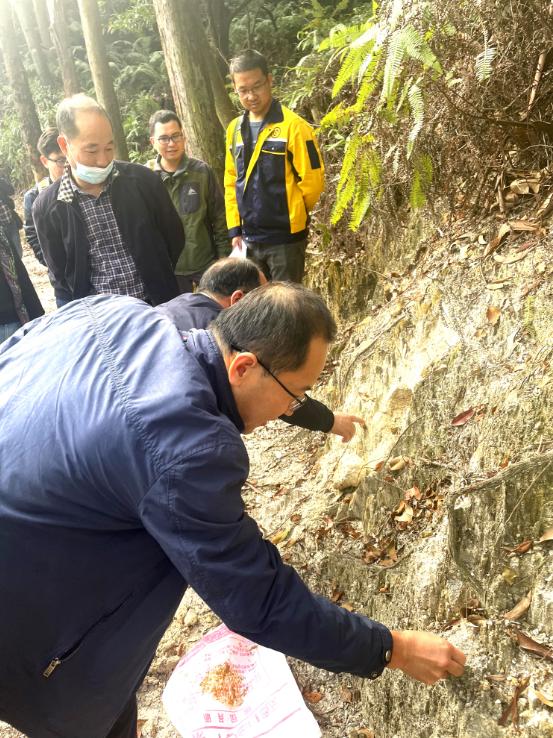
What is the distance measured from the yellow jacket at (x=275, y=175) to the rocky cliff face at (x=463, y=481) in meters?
1.18

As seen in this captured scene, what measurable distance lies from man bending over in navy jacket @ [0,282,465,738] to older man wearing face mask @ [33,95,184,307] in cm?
239

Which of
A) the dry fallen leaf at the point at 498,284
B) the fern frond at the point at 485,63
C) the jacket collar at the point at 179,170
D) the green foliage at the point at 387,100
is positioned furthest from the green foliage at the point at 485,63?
the jacket collar at the point at 179,170

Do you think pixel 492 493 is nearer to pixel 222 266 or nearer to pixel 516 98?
pixel 222 266

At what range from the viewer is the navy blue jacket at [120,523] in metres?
1.40

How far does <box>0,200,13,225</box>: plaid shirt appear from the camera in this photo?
4645 millimetres

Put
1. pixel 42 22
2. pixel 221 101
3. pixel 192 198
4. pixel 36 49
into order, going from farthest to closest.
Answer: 1. pixel 42 22
2. pixel 36 49
3. pixel 221 101
4. pixel 192 198

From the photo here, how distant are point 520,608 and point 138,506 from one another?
1.48m

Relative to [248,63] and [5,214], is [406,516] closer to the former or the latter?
[248,63]

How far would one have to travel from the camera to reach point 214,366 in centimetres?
159

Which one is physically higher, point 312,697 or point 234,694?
point 234,694

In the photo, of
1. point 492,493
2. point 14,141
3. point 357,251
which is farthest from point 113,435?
point 14,141

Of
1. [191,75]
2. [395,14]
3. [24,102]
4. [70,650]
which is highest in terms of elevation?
[24,102]

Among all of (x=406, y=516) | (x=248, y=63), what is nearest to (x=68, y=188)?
(x=248, y=63)

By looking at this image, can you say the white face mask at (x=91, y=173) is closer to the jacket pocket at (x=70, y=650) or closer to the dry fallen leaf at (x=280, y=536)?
the dry fallen leaf at (x=280, y=536)
